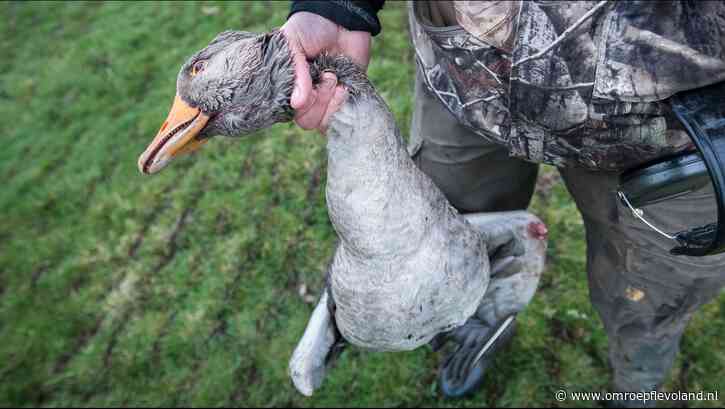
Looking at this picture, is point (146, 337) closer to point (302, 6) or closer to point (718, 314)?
point (302, 6)

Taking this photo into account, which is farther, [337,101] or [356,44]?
[356,44]

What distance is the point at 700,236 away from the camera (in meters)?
1.02

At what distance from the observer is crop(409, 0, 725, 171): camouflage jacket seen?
0.86m

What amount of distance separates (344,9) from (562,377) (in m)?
1.87

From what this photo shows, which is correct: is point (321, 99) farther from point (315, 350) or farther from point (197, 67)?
point (315, 350)

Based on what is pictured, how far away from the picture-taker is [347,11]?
1.38 metres

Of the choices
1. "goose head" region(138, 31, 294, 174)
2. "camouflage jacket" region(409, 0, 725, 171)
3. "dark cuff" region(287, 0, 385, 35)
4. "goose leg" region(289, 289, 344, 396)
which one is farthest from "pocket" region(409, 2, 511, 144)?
"goose leg" region(289, 289, 344, 396)

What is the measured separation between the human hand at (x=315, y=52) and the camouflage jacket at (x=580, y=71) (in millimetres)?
261

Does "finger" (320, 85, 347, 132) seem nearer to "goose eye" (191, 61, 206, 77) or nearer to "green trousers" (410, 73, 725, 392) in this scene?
"goose eye" (191, 61, 206, 77)

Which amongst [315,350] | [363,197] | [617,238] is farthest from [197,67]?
[617,238]

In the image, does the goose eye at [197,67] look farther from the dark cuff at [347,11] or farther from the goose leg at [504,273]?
the goose leg at [504,273]

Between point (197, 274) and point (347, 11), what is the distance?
2077mm

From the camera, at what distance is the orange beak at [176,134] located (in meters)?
1.07

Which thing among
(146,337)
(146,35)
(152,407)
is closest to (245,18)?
(146,35)
